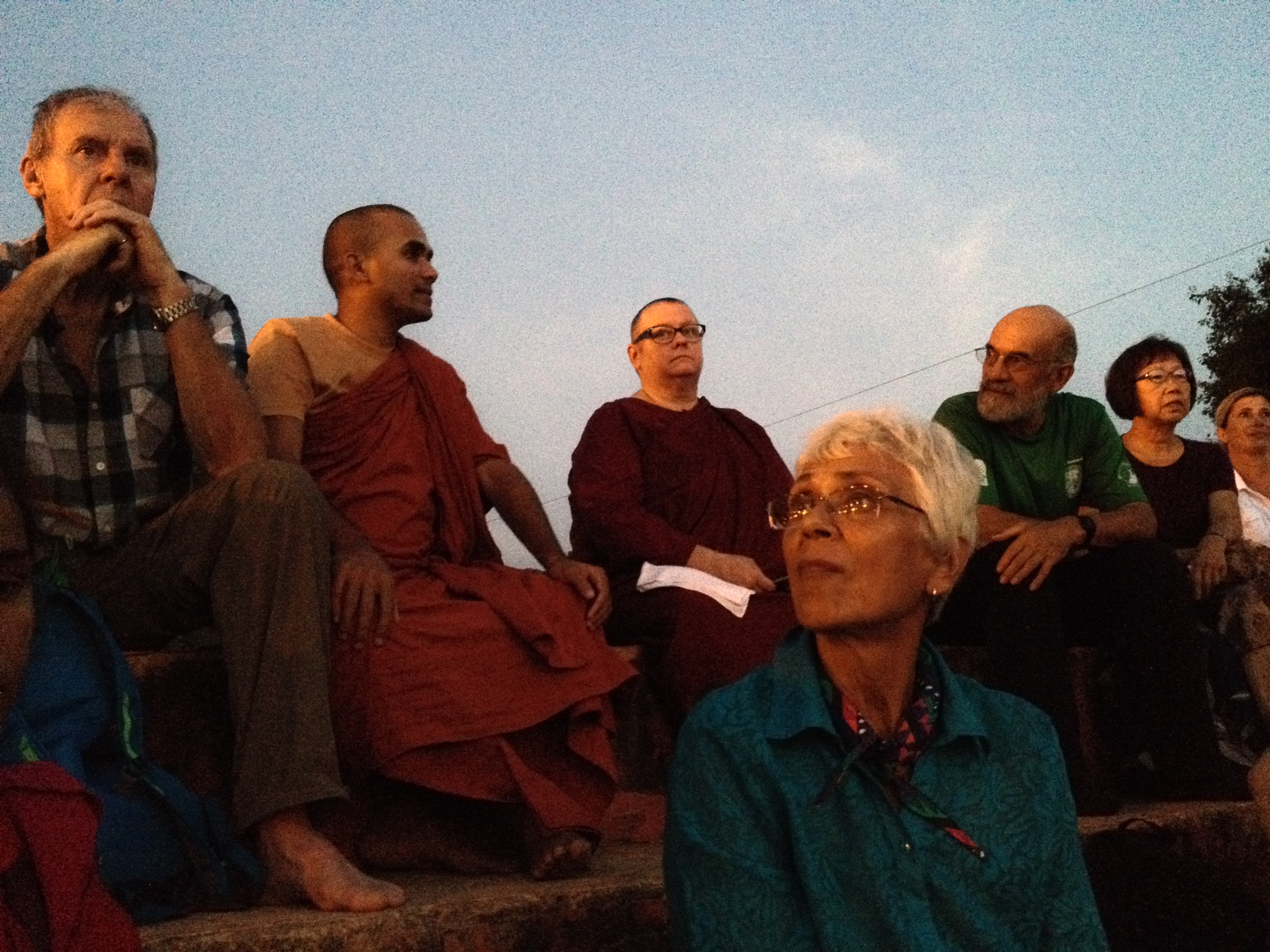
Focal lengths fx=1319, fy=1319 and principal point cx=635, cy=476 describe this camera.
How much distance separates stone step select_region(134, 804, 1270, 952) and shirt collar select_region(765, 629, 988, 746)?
84 cm

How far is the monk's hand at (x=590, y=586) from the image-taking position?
347 centimetres

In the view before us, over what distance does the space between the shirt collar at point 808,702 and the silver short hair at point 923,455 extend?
0.84ft

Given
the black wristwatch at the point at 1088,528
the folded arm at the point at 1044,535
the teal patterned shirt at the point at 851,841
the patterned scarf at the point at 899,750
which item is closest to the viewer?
the teal patterned shirt at the point at 851,841

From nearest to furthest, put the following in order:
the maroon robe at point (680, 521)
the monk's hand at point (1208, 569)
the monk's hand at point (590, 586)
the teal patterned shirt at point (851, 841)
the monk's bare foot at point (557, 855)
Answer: the teal patterned shirt at point (851, 841) < the monk's bare foot at point (557, 855) < the monk's hand at point (590, 586) < the maroon robe at point (680, 521) < the monk's hand at point (1208, 569)

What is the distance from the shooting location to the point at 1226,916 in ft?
11.4

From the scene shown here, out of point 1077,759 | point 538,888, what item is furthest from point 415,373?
point 1077,759

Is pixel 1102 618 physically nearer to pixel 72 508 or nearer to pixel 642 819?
pixel 642 819

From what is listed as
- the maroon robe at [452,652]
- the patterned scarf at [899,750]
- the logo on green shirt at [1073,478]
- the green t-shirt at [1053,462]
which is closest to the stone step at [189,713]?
the maroon robe at [452,652]

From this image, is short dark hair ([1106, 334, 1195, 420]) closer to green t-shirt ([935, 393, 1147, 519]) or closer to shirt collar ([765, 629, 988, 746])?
green t-shirt ([935, 393, 1147, 519])

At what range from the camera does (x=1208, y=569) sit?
5.11 metres

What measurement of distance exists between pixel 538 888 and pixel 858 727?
102cm

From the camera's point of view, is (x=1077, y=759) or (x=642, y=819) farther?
(x=1077, y=759)

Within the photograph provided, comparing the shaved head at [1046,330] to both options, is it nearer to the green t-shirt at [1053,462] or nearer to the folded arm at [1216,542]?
the green t-shirt at [1053,462]

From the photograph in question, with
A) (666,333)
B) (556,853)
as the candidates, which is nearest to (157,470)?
(556,853)
